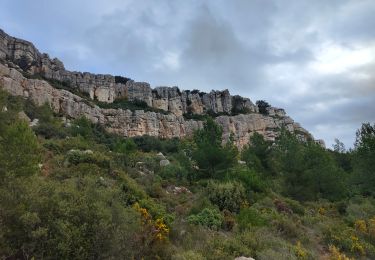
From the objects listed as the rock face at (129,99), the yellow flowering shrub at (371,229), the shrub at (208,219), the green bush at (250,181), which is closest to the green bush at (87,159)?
the green bush at (250,181)

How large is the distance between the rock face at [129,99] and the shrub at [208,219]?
140ft

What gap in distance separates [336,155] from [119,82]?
5747 cm

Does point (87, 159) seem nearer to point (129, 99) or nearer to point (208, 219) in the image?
point (208, 219)

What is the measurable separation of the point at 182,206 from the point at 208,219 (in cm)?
304

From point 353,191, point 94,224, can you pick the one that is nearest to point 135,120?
point 353,191

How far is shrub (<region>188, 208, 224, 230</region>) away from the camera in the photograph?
42.9 ft

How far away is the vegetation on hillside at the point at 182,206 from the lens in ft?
23.0

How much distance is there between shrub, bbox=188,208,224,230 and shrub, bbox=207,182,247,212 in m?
2.65

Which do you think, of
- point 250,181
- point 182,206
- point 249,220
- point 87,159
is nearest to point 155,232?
point 249,220

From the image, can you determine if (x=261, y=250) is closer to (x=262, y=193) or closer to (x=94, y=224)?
(x=94, y=224)

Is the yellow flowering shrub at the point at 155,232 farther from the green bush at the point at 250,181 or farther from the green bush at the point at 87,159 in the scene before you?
the green bush at the point at 250,181

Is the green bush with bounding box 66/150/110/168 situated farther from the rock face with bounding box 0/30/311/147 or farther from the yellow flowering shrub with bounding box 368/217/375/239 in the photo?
the rock face with bounding box 0/30/311/147

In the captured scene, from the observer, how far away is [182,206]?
16.2 metres

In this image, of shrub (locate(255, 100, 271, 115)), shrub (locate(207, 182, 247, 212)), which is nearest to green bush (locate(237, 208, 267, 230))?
shrub (locate(207, 182, 247, 212))
